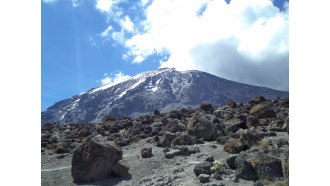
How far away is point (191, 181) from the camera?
16.8 feet

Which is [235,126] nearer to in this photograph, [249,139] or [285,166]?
[249,139]

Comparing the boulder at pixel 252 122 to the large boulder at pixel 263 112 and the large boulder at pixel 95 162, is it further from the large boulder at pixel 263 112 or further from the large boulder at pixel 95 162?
the large boulder at pixel 95 162

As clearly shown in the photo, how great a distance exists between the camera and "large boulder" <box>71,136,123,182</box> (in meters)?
5.99

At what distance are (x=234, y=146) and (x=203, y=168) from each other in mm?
1092

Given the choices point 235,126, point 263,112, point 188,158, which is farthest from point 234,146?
point 263,112

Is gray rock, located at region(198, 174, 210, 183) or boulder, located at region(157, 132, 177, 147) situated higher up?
boulder, located at region(157, 132, 177, 147)

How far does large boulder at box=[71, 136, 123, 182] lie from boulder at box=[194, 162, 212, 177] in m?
1.31

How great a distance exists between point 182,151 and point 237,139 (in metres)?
0.84

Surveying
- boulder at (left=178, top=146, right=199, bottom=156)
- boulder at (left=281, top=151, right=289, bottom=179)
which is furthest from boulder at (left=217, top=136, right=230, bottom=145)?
boulder at (left=281, top=151, right=289, bottom=179)

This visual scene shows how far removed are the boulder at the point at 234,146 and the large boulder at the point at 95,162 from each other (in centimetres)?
156

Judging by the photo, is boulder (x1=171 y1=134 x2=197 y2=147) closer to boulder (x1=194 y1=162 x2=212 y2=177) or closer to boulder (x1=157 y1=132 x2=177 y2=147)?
boulder (x1=157 y1=132 x2=177 y2=147)
